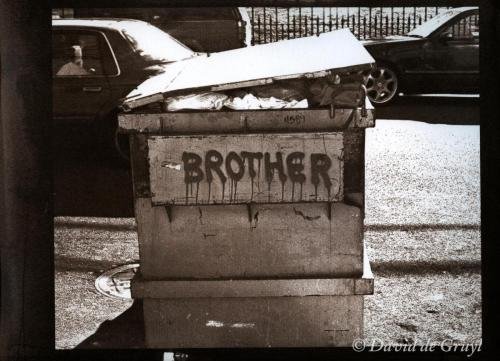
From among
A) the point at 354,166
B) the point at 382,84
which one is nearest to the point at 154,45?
the point at 382,84

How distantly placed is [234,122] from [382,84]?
7356 millimetres

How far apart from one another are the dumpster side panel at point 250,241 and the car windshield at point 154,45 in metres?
4.18

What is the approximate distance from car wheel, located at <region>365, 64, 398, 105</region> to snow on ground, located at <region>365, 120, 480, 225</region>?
0.40 meters

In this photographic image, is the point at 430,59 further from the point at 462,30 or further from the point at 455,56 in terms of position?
the point at 462,30

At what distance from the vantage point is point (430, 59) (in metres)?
9.98

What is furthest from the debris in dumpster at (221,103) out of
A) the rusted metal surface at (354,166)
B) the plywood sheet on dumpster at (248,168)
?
the rusted metal surface at (354,166)

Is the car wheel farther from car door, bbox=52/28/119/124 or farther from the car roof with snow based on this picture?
car door, bbox=52/28/119/124

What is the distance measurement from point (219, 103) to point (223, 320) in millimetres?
959

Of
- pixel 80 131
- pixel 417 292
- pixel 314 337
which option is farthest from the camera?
pixel 80 131

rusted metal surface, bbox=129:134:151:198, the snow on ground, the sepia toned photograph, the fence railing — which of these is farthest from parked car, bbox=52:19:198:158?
rusted metal surface, bbox=129:134:151:198

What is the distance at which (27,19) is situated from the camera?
2.88 metres

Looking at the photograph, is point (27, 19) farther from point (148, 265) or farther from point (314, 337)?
point (314, 337)

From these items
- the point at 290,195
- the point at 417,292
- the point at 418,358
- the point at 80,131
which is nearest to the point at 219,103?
the point at 290,195

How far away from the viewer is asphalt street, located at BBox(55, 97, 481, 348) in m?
4.50
